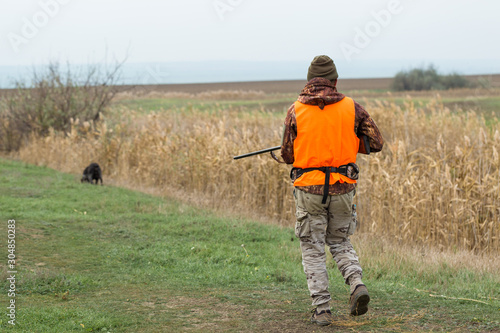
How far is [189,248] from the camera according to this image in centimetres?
888

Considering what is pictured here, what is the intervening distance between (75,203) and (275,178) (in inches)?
178

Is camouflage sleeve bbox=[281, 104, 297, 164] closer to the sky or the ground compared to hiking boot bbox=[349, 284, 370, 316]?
closer to the sky

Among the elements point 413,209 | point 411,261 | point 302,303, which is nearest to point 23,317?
point 302,303

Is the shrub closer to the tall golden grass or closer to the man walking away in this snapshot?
the tall golden grass

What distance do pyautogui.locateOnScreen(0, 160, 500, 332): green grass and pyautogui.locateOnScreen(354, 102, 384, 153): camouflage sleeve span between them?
1.72 m

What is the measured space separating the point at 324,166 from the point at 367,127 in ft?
1.85

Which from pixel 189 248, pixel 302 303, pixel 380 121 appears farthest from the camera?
pixel 380 121

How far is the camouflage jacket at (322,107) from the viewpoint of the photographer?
5.01 meters

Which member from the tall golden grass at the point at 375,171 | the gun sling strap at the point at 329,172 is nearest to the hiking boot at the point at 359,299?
the gun sling strap at the point at 329,172

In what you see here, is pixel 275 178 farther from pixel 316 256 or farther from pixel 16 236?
pixel 316 256

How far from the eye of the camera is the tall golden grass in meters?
9.72

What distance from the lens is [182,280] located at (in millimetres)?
7305

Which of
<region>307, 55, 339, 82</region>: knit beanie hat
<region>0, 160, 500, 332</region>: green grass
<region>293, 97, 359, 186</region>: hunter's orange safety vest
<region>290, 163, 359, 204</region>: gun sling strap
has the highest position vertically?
<region>307, 55, 339, 82</region>: knit beanie hat

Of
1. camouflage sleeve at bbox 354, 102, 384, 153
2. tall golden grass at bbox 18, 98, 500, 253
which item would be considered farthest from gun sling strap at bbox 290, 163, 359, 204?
tall golden grass at bbox 18, 98, 500, 253
